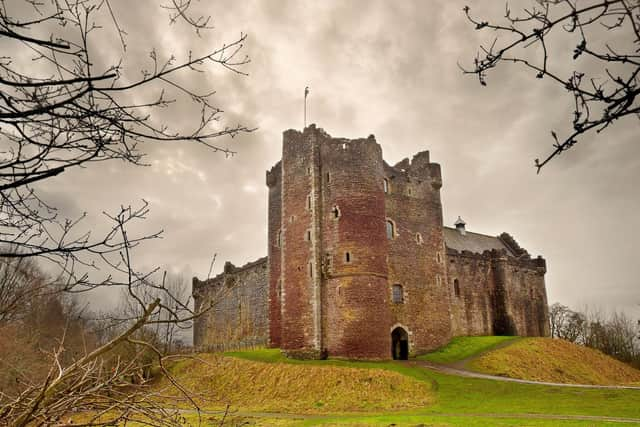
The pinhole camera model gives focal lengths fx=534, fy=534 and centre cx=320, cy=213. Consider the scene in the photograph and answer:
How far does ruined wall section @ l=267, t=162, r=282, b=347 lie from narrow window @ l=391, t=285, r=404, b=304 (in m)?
7.37

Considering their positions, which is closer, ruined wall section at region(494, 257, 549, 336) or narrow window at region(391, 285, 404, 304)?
narrow window at region(391, 285, 404, 304)

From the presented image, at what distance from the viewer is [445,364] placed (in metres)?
31.7

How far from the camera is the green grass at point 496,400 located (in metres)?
17.4

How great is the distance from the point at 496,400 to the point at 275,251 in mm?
18907

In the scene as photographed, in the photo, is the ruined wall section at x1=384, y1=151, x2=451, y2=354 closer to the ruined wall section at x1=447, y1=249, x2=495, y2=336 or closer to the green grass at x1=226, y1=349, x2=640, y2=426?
the ruined wall section at x1=447, y1=249, x2=495, y2=336

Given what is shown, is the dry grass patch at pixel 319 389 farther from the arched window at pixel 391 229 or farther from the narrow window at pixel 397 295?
the arched window at pixel 391 229

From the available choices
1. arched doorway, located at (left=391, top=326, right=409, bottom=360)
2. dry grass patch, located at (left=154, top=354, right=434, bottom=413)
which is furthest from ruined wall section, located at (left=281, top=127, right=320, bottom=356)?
arched doorway, located at (left=391, top=326, right=409, bottom=360)

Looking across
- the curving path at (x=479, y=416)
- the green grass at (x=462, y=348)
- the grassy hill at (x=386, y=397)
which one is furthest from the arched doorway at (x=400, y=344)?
the curving path at (x=479, y=416)

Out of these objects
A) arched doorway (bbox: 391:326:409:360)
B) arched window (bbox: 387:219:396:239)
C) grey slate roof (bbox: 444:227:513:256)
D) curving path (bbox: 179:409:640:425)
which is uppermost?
grey slate roof (bbox: 444:227:513:256)

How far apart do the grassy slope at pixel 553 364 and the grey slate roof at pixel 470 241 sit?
39.2 ft

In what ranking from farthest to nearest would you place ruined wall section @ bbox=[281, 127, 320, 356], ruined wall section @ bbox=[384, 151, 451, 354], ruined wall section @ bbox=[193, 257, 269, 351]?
ruined wall section @ bbox=[193, 257, 269, 351]
ruined wall section @ bbox=[384, 151, 451, 354]
ruined wall section @ bbox=[281, 127, 320, 356]

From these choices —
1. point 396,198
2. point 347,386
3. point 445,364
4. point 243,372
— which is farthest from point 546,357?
point 243,372

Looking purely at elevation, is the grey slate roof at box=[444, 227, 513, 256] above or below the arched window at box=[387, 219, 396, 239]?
above

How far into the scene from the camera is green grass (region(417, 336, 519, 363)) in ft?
108
